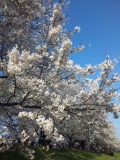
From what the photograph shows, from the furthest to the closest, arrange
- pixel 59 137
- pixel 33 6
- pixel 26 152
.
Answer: pixel 33 6, pixel 26 152, pixel 59 137

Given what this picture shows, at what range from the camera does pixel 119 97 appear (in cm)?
882

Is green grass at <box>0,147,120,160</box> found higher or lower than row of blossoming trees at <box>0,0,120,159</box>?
lower

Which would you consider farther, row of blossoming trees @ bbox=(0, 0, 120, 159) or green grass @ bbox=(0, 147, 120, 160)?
green grass @ bbox=(0, 147, 120, 160)

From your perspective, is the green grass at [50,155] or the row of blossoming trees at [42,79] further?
the green grass at [50,155]

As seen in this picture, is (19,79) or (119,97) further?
(119,97)

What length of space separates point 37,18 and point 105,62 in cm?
343

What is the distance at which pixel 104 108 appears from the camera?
7.87 m

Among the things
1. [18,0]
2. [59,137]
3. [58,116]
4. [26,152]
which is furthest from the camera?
[18,0]

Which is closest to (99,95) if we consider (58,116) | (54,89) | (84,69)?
(84,69)

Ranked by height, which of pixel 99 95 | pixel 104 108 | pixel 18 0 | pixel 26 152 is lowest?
pixel 26 152

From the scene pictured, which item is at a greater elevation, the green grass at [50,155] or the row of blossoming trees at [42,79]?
the row of blossoming trees at [42,79]

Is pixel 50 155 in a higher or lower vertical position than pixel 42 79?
lower

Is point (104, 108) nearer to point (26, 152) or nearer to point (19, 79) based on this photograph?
point (26, 152)

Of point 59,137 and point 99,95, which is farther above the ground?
point 99,95
